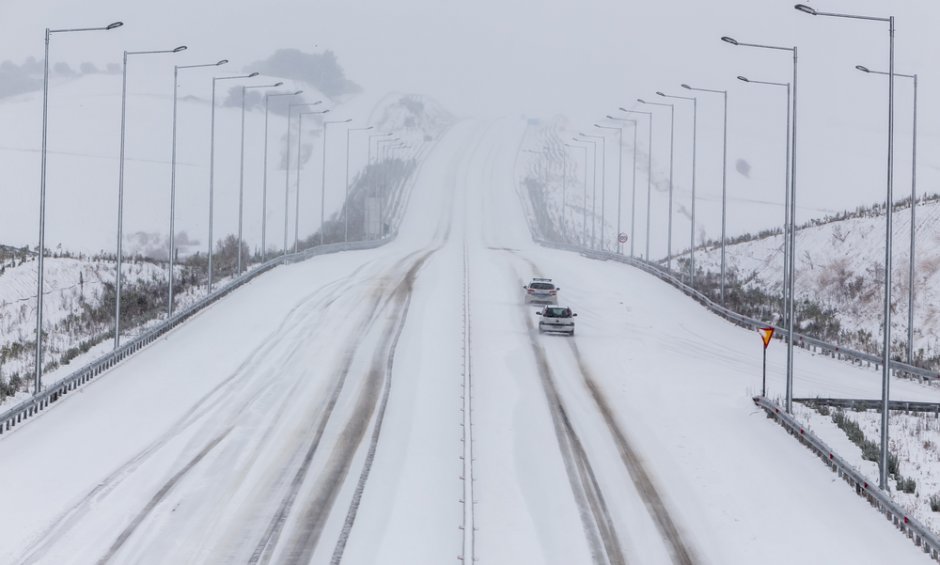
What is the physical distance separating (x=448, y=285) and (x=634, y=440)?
27.1 m

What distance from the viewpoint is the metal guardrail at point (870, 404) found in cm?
3100

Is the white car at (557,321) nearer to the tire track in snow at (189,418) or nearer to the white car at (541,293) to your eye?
the white car at (541,293)

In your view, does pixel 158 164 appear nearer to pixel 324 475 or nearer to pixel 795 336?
pixel 795 336

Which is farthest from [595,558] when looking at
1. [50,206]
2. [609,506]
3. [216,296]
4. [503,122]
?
[503,122]

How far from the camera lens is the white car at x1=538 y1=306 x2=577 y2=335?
4178 cm

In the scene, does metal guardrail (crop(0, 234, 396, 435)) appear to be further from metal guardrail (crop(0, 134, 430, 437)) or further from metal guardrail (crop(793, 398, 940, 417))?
metal guardrail (crop(793, 398, 940, 417))

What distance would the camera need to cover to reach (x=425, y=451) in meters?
25.8

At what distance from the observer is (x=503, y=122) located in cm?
19750

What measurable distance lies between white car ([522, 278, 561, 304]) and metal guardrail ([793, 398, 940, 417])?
18.6 metres

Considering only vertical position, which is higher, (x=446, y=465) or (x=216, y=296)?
(x=216, y=296)

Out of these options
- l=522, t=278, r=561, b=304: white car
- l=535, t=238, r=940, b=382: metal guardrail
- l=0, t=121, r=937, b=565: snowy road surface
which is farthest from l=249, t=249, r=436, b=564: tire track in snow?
l=535, t=238, r=940, b=382: metal guardrail

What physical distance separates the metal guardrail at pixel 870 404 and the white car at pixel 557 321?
11.8m

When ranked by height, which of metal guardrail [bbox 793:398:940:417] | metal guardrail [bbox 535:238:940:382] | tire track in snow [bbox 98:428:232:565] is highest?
metal guardrail [bbox 535:238:940:382]

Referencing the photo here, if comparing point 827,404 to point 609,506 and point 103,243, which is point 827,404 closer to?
point 609,506
